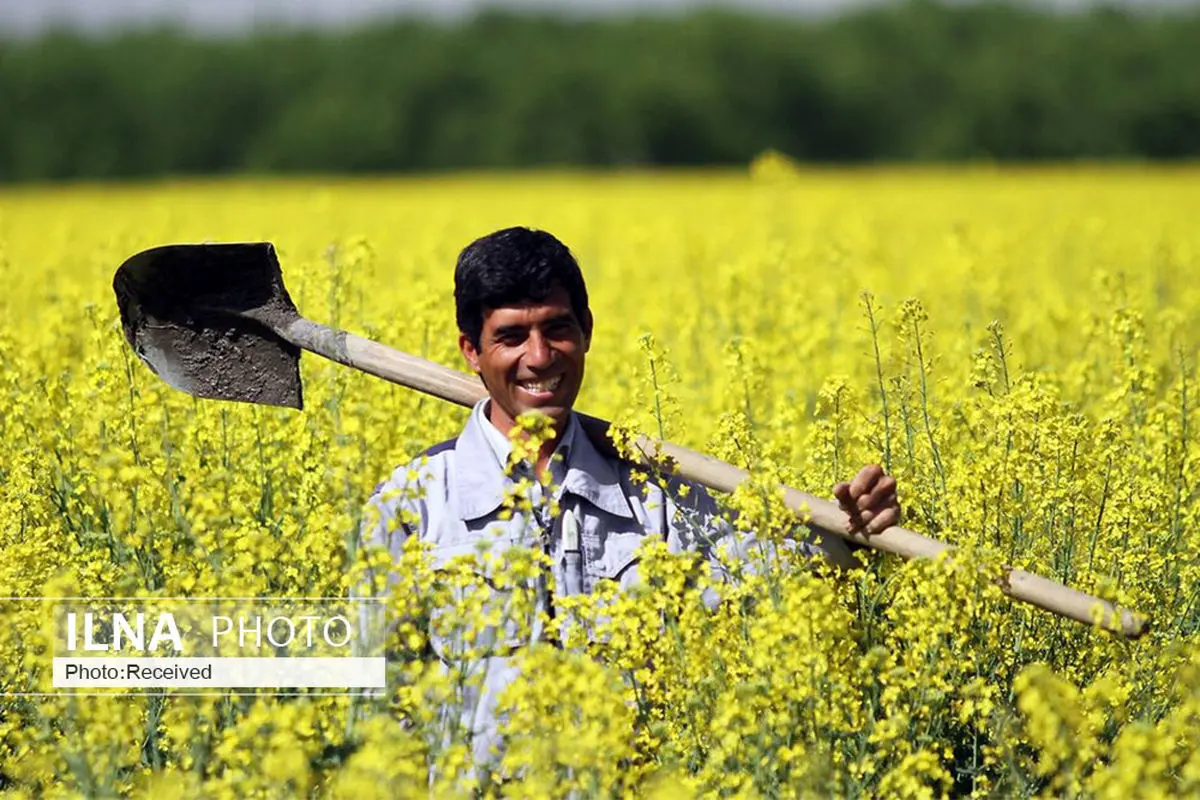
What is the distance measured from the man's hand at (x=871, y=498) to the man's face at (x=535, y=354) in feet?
2.11

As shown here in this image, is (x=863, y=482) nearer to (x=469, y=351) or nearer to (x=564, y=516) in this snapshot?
(x=564, y=516)

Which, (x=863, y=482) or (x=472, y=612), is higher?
(x=863, y=482)

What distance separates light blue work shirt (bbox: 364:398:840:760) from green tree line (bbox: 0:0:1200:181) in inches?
1450

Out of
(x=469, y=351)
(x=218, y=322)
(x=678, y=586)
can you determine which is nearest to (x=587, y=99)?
(x=218, y=322)

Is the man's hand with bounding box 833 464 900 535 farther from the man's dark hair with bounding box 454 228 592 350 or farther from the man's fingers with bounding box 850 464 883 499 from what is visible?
the man's dark hair with bounding box 454 228 592 350

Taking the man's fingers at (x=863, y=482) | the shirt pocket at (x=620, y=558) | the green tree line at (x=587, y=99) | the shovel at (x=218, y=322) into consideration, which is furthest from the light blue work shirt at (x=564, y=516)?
the green tree line at (x=587, y=99)

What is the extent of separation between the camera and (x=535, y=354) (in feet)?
12.4

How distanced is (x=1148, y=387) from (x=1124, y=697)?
1.66m

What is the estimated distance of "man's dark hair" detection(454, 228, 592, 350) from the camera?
3793mm

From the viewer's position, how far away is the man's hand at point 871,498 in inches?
145

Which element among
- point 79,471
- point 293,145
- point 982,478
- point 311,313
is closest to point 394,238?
point 311,313

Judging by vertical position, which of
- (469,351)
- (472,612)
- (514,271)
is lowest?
(472,612)

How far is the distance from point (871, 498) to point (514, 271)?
36.1 inches

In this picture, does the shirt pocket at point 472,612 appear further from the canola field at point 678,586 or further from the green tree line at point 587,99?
the green tree line at point 587,99
